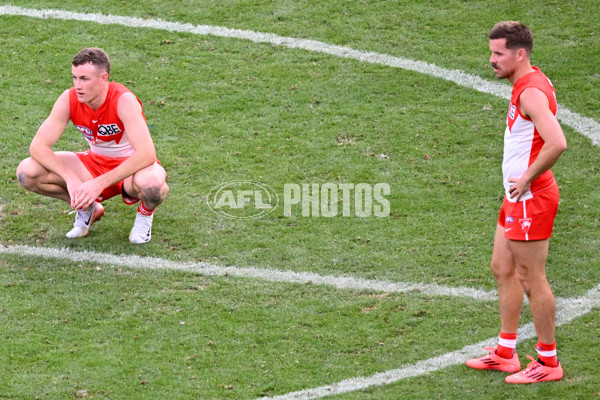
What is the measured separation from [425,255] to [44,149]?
2.83m

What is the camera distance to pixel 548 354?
16.2ft

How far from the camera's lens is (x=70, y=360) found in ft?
17.0

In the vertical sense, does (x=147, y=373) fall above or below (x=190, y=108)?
below

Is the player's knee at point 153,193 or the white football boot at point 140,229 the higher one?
the player's knee at point 153,193

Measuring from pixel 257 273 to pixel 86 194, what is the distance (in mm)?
1288

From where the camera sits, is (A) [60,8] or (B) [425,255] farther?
(A) [60,8]

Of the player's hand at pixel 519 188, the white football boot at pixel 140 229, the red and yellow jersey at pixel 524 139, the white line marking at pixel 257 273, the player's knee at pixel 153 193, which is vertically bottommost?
the white line marking at pixel 257 273

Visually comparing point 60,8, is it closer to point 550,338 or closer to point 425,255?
point 425,255

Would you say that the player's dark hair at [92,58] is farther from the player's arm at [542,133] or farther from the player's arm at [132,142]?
the player's arm at [542,133]

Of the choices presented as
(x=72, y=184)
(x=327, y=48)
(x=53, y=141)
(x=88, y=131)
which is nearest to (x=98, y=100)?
(x=88, y=131)

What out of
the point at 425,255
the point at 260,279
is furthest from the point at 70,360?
the point at 425,255

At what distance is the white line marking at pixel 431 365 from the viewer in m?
4.91

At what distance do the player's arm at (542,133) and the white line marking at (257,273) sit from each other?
1.39 m

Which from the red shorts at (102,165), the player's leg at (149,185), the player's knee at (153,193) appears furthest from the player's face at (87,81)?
the player's knee at (153,193)
